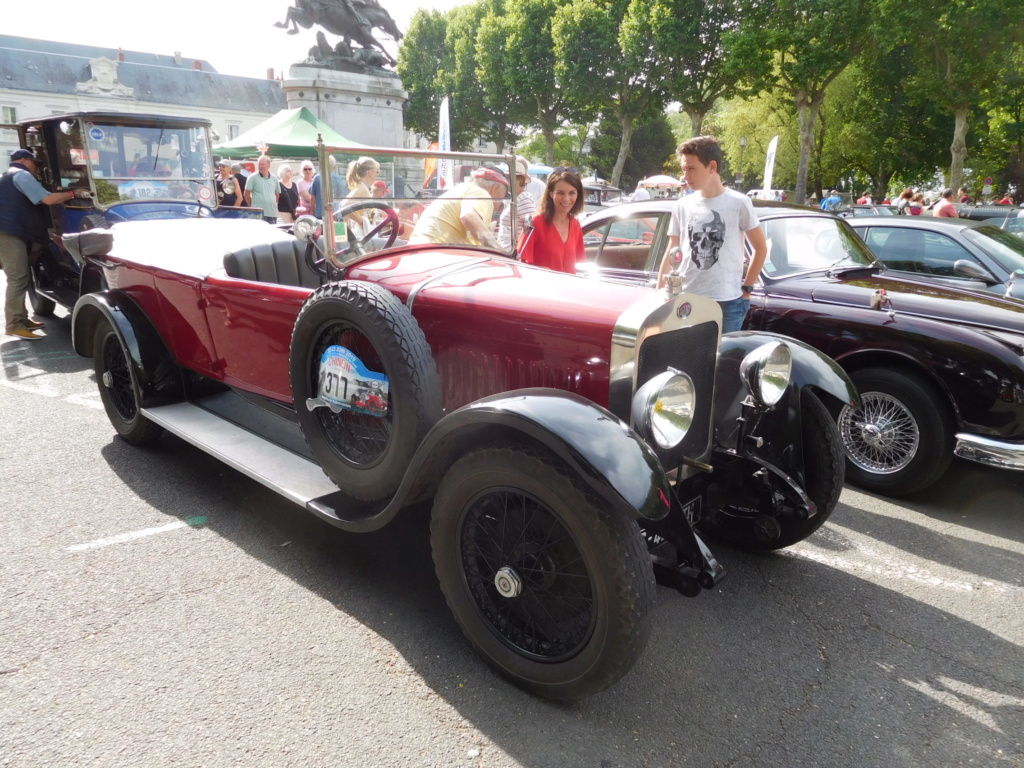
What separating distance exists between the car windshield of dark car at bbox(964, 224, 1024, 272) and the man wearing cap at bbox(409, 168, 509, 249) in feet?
14.0

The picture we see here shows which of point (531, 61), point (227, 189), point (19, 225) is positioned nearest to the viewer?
point (19, 225)

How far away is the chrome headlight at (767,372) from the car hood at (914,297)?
5.84ft

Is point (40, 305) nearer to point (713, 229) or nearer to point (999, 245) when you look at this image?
point (713, 229)

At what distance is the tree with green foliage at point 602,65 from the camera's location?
101 feet

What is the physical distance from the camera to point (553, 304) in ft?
8.61

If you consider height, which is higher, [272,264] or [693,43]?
[693,43]

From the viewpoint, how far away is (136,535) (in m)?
3.32

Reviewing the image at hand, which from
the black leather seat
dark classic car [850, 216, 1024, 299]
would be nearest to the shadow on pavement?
the black leather seat

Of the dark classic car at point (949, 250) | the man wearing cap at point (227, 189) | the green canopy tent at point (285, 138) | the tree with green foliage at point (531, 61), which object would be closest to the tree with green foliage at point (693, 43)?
the tree with green foliage at point (531, 61)

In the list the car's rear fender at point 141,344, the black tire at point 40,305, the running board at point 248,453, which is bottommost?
the black tire at point 40,305

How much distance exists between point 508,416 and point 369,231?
1640 mm

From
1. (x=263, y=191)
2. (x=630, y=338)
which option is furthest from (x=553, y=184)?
(x=263, y=191)

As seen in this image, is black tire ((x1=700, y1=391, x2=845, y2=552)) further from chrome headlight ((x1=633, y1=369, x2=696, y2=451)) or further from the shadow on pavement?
chrome headlight ((x1=633, y1=369, x2=696, y2=451))

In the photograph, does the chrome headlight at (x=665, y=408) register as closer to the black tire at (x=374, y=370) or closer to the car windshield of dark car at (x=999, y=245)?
the black tire at (x=374, y=370)
